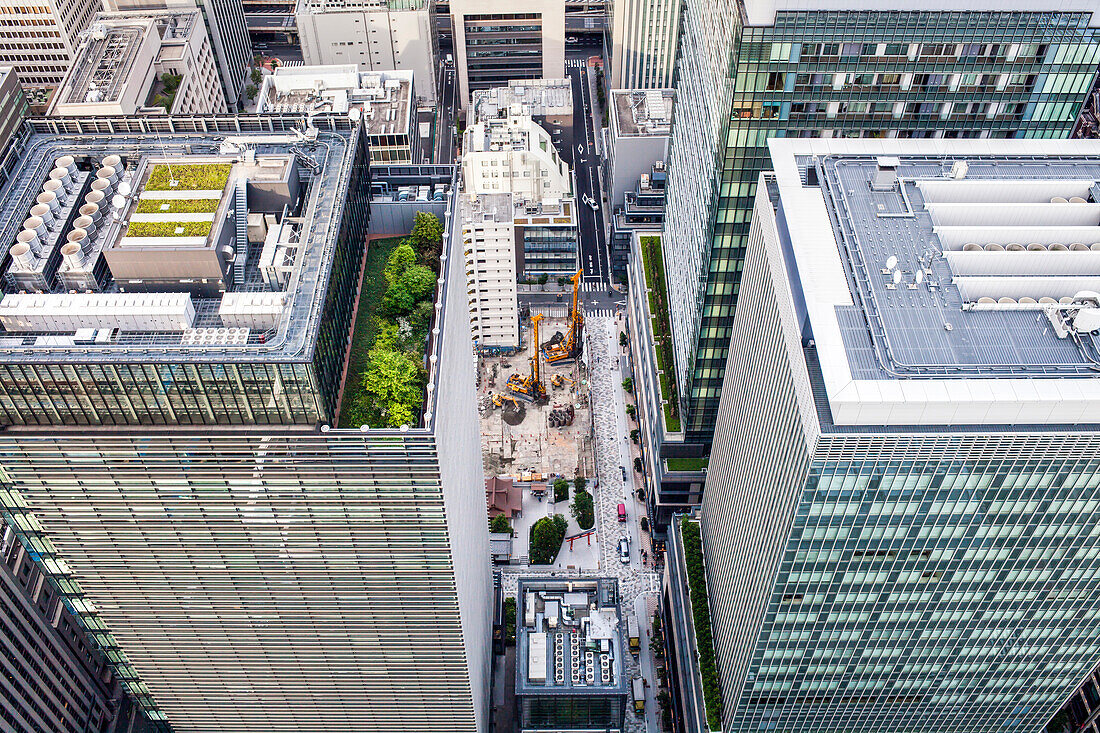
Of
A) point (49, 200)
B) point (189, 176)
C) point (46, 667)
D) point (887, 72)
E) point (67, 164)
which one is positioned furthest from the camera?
point (46, 667)

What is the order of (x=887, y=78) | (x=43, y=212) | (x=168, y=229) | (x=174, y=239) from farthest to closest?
1. (x=887, y=78)
2. (x=43, y=212)
3. (x=168, y=229)
4. (x=174, y=239)

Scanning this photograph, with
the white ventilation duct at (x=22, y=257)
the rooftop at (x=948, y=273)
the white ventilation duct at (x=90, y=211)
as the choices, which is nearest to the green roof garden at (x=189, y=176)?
the white ventilation duct at (x=90, y=211)

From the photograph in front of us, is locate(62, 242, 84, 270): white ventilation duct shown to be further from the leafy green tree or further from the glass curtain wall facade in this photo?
the glass curtain wall facade

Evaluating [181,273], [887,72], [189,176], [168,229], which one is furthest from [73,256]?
[887,72]

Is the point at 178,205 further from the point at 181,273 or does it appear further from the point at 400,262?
the point at 400,262

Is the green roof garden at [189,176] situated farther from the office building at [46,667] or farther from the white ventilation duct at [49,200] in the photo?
the office building at [46,667]

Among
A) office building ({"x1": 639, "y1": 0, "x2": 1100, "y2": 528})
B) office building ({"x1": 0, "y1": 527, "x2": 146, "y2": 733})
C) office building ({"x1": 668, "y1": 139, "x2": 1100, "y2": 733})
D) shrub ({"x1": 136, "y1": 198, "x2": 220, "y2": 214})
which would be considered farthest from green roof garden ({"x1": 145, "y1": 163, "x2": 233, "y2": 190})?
office building ({"x1": 639, "y1": 0, "x2": 1100, "y2": 528})
